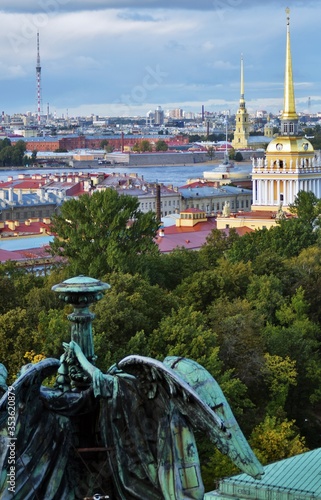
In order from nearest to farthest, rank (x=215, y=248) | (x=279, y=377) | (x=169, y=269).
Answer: (x=279, y=377) < (x=169, y=269) < (x=215, y=248)

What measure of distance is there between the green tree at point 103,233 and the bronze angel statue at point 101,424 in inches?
823

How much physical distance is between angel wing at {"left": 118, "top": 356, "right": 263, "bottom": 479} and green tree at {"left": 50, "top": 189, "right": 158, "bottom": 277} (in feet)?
68.9

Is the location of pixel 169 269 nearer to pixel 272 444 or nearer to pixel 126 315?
pixel 126 315

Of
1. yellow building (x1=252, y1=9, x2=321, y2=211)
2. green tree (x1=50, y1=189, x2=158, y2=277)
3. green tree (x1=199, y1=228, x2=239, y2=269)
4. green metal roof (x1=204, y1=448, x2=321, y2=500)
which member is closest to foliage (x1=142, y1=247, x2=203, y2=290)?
green tree (x1=50, y1=189, x2=158, y2=277)

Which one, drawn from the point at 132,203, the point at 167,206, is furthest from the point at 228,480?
the point at 167,206

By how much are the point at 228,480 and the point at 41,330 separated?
6186 millimetres

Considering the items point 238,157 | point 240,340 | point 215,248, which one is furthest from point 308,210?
point 238,157

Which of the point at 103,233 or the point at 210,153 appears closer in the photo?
the point at 103,233

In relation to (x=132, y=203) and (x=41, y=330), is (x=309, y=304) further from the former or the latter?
(x=41, y=330)

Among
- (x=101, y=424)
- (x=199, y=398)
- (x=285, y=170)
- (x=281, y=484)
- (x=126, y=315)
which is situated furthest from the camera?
(x=285, y=170)

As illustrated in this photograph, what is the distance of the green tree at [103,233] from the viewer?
2778 centimetres

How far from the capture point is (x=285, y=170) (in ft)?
185

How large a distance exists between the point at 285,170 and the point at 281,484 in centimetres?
4216

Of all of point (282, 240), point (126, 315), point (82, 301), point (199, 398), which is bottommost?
point (282, 240)
